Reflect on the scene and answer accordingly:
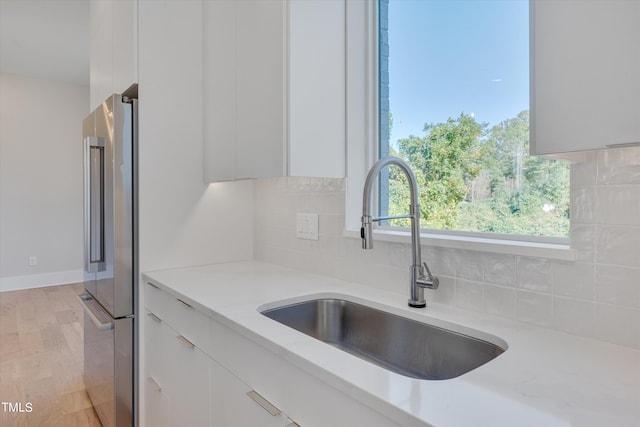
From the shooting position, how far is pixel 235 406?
3.76 feet

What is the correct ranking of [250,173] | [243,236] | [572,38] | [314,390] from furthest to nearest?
[243,236]
[250,173]
[314,390]
[572,38]

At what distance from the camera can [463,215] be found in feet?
4.64

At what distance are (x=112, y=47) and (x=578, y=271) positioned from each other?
2.26 meters

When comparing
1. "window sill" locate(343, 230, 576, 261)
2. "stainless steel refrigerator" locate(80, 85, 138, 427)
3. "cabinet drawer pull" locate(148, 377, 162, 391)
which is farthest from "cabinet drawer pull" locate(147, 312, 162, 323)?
"window sill" locate(343, 230, 576, 261)

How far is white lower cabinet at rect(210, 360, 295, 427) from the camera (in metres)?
0.99

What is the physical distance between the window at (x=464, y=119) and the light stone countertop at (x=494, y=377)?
0.36 m

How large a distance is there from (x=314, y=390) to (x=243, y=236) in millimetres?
1409

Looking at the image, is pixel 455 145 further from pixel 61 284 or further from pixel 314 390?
pixel 61 284

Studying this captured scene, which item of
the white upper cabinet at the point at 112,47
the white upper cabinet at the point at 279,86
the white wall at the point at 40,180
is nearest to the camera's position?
the white upper cabinet at the point at 279,86

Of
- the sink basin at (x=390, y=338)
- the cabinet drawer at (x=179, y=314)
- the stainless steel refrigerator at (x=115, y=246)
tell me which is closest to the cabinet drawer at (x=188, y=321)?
the cabinet drawer at (x=179, y=314)

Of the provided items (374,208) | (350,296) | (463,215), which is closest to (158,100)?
(374,208)

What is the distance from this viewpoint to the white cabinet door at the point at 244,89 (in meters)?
1.46

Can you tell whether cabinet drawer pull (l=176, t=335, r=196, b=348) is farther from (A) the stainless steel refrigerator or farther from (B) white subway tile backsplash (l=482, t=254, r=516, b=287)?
(B) white subway tile backsplash (l=482, t=254, r=516, b=287)

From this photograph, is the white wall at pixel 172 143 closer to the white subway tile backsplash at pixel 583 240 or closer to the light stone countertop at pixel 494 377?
the light stone countertop at pixel 494 377
